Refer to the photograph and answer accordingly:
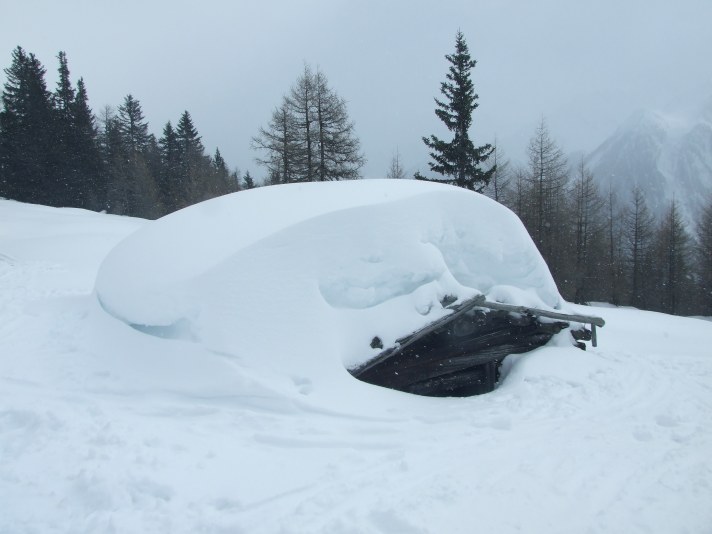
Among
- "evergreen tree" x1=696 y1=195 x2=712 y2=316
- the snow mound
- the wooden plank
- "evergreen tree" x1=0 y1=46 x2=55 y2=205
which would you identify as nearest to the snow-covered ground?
the snow mound

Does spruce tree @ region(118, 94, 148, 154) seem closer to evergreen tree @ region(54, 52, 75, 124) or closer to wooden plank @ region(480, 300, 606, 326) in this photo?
evergreen tree @ region(54, 52, 75, 124)

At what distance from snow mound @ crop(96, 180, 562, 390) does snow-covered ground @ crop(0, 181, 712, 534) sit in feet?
0.07

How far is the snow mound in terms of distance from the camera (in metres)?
3.98

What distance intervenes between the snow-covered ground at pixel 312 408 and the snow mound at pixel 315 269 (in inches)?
0.9

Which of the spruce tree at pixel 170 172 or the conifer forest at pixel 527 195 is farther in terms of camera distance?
the spruce tree at pixel 170 172

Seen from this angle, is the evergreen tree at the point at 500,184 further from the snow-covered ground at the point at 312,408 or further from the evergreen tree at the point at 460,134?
the snow-covered ground at the point at 312,408

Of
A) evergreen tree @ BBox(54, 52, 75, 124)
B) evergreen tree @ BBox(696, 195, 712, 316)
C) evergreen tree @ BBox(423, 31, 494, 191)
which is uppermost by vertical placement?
evergreen tree @ BBox(54, 52, 75, 124)

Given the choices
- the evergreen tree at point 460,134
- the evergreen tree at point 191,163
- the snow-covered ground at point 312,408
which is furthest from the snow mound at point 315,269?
the evergreen tree at point 191,163

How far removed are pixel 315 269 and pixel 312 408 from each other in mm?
1392

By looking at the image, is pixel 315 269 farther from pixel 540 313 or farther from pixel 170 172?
pixel 170 172

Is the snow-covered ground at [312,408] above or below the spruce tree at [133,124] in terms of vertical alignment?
below

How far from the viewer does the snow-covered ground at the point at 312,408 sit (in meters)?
2.47

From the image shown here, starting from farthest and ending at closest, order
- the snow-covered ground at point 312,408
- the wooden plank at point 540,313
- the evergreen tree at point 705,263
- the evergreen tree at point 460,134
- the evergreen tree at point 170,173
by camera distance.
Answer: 1. the evergreen tree at point 170,173
2. the evergreen tree at point 705,263
3. the evergreen tree at point 460,134
4. the wooden plank at point 540,313
5. the snow-covered ground at point 312,408

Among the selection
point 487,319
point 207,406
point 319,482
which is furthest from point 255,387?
point 487,319
